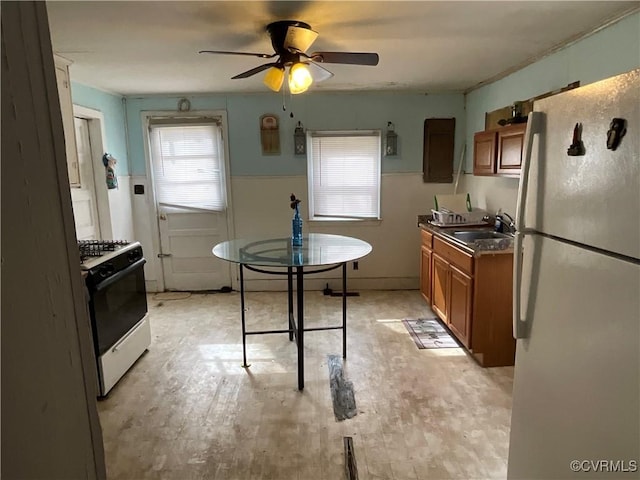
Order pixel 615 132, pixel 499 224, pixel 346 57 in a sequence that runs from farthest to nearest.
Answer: pixel 499 224, pixel 346 57, pixel 615 132

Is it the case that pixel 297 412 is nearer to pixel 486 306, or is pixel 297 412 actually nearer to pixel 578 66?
pixel 486 306

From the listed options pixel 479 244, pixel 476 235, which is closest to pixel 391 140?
pixel 476 235

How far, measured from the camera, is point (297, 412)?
248 centimetres

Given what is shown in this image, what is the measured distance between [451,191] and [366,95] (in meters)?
1.44

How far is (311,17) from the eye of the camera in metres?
2.19

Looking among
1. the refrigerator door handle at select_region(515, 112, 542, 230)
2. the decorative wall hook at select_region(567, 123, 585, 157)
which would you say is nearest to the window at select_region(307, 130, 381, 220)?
the refrigerator door handle at select_region(515, 112, 542, 230)

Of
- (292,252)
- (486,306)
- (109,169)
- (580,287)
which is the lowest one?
(486,306)

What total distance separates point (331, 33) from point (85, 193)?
2.82 meters

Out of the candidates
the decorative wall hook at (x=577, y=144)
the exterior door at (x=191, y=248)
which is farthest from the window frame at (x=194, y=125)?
the decorative wall hook at (x=577, y=144)

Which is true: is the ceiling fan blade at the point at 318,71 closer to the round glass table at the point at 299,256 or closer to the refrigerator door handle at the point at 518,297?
the round glass table at the point at 299,256

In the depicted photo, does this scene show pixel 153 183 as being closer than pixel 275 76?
No

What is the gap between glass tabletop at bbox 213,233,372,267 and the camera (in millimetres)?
2564

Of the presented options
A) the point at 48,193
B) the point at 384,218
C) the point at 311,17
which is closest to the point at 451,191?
the point at 384,218

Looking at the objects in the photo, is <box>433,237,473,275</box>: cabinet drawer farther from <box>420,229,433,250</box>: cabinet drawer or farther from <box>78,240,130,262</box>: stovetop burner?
<box>78,240,130,262</box>: stovetop burner
